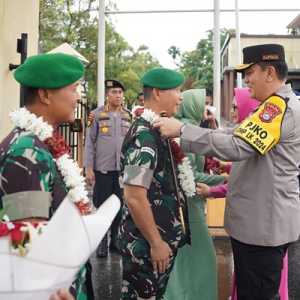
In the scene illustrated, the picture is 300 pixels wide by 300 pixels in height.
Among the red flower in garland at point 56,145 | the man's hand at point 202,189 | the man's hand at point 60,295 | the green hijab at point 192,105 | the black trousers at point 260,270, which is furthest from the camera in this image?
the green hijab at point 192,105

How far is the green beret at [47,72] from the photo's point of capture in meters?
1.81

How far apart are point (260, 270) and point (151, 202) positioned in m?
0.67

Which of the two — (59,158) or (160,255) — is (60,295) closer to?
(59,158)

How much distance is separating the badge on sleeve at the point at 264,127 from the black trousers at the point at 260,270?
55 centimetres

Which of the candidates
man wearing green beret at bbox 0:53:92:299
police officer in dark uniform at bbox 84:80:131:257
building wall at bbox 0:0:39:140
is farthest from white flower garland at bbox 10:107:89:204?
police officer in dark uniform at bbox 84:80:131:257

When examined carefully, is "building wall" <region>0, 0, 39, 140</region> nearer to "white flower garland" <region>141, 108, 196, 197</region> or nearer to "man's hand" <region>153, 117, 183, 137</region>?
"white flower garland" <region>141, 108, 196, 197</region>

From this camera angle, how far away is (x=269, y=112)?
97.8 inches

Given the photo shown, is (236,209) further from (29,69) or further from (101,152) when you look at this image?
(101,152)

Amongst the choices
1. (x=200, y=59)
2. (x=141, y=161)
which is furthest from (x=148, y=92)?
(x=200, y=59)

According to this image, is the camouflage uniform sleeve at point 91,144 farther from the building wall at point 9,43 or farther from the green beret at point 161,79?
the green beret at point 161,79

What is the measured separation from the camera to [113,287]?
4676mm

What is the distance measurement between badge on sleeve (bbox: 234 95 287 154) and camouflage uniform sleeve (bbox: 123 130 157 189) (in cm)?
44

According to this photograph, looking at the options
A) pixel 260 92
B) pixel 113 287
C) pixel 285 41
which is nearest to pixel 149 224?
pixel 260 92

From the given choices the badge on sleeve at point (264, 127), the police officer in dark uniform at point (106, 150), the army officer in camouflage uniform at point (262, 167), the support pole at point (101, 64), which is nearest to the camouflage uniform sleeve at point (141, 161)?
the army officer in camouflage uniform at point (262, 167)
